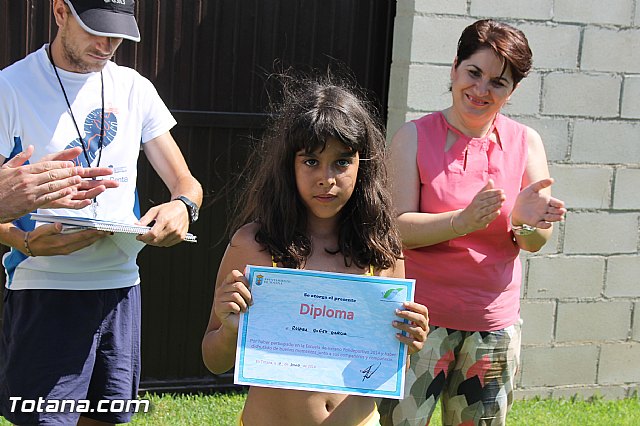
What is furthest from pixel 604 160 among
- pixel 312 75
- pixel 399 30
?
pixel 312 75

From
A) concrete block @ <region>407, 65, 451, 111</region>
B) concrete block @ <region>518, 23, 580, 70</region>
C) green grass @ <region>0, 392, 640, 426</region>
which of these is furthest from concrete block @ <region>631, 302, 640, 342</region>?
concrete block @ <region>407, 65, 451, 111</region>

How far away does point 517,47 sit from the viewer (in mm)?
3311

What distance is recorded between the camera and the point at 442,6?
4.70m

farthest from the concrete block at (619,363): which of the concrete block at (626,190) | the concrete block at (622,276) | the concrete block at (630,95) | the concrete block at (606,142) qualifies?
the concrete block at (630,95)

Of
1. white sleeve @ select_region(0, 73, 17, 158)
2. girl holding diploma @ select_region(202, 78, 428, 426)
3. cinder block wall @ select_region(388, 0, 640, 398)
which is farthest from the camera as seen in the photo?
cinder block wall @ select_region(388, 0, 640, 398)

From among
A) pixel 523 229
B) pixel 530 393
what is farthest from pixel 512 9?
pixel 530 393

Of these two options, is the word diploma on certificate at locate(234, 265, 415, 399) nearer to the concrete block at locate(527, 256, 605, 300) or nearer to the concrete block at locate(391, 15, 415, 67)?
the concrete block at locate(391, 15, 415, 67)

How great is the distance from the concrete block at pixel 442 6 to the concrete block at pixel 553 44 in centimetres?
36

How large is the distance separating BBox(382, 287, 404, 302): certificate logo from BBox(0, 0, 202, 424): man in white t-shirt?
0.94 meters

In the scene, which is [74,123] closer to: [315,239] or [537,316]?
[315,239]

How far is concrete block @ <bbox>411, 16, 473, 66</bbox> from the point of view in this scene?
185 inches

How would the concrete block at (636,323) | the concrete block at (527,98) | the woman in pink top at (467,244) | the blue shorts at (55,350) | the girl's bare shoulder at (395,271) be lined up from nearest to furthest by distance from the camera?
the girl's bare shoulder at (395,271), the blue shorts at (55,350), the woman in pink top at (467,244), the concrete block at (527,98), the concrete block at (636,323)

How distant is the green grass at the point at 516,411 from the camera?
4.64m

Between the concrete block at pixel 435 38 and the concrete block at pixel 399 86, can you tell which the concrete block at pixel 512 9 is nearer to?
the concrete block at pixel 435 38
